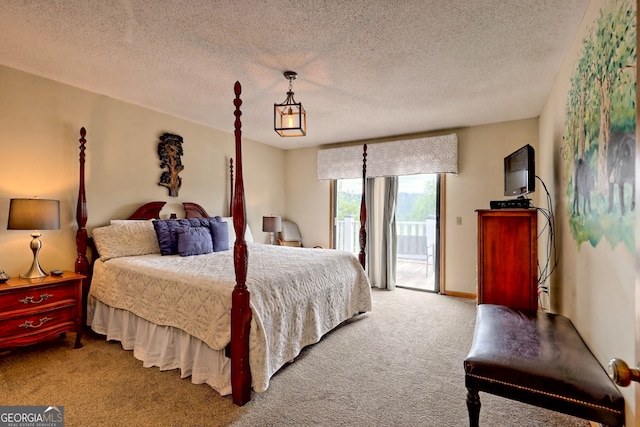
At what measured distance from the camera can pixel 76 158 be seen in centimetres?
307

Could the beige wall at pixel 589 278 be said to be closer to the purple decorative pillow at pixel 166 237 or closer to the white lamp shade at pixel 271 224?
the purple decorative pillow at pixel 166 237

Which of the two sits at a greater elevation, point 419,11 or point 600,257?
point 419,11

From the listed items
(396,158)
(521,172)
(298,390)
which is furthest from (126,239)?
(521,172)

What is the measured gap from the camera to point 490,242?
2.72 metres

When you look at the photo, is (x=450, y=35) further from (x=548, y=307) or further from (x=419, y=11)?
(x=548, y=307)

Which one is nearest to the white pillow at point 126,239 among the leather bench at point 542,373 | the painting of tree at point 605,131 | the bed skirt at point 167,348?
the bed skirt at point 167,348

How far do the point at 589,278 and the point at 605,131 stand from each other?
84cm

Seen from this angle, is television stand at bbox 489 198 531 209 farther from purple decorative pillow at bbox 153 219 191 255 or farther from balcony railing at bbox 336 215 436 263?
purple decorative pillow at bbox 153 219 191 255

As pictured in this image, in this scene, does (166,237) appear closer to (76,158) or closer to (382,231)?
(76,158)

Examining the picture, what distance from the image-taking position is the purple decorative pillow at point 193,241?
127 inches

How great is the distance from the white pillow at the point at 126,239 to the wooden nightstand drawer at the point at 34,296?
15.8 inches

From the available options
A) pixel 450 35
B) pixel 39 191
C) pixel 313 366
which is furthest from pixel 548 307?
pixel 39 191

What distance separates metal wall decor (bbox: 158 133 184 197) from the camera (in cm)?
381

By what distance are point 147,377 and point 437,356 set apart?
2312mm
